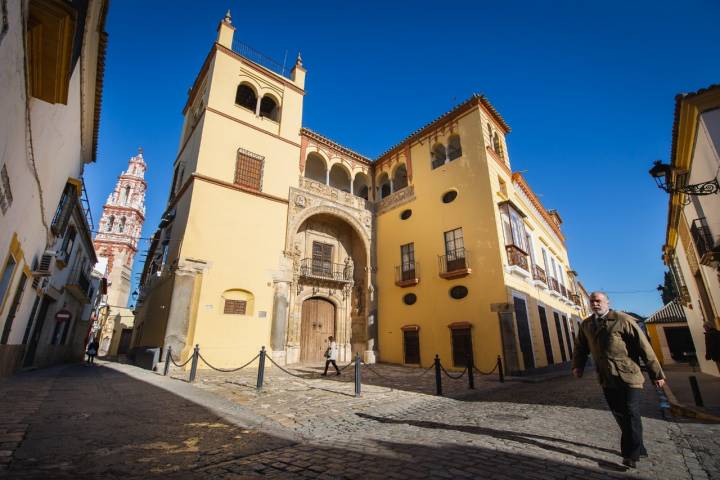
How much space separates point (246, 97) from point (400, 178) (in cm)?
967

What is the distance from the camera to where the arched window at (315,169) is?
18703mm

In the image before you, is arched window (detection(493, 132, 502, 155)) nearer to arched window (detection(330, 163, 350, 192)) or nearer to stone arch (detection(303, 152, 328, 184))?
arched window (detection(330, 163, 350, 192))

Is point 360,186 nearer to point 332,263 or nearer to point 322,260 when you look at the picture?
point 332,263

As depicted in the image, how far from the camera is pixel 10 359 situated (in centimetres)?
870

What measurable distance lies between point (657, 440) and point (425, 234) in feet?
39.6

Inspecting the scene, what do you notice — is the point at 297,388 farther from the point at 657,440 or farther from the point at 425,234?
the point at 425,234

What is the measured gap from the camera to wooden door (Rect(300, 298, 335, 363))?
50.5 feet

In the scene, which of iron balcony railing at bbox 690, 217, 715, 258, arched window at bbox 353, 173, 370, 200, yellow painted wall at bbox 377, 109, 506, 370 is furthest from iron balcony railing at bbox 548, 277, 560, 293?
arched window at bbox 353, 173, 370, 200

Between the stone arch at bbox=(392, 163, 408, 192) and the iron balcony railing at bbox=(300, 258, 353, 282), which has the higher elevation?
the stone arch at bbox=(392, 163, 408, 192)

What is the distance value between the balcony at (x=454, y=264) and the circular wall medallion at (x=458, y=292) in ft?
1.54

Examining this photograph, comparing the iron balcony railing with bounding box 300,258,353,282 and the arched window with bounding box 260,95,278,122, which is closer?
the iron balcony railing with bounding box 300,258,353,282

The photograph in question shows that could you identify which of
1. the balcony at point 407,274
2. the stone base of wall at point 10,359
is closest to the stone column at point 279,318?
the balcony at point 407,274

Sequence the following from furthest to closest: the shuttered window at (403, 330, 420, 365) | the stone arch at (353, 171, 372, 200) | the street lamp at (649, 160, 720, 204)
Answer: the stone arch at (353, 171, 372, 200) < the shuttered window at (403, 330, 420, 365) < the street lamp at (649, 160, 720, 204)

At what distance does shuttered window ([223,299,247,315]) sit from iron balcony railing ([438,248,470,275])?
27.3 feet
